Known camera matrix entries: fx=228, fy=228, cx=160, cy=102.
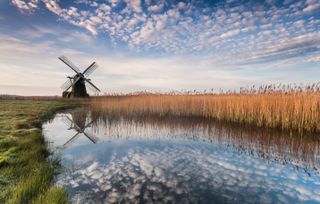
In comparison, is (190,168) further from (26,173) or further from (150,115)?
(150,115)

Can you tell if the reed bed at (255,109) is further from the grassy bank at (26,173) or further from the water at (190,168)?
the grassy bank at (26,173)

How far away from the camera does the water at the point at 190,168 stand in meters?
3.87

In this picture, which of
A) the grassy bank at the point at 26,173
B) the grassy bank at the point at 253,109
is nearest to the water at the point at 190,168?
the grassy bank at the point at 26,173

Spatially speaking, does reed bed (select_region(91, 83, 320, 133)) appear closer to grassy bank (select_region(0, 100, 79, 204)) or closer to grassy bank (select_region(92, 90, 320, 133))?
grassy bank (select_region(92, 90, 320, 133))

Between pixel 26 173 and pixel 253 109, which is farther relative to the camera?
pixel 253 109

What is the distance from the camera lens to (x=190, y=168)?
17.0 ft

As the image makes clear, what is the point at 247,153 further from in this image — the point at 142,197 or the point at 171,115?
the point at 171,115

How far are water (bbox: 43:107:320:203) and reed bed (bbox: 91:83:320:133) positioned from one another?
48.3 inches

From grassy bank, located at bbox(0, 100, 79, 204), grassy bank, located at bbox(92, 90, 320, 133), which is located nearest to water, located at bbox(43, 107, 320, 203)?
grassy bank, located at bbox(0, 100, 79, 204)

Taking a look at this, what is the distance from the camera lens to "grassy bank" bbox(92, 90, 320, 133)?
884 centimetres

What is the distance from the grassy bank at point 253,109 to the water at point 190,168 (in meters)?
1.23

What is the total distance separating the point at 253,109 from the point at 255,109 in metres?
0.11

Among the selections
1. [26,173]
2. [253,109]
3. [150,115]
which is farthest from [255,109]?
[26,173]

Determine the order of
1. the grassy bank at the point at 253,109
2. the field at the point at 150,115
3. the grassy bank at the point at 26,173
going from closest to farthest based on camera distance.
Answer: the grassy bank at the point at 26,173 < the field at the point at 150,115 < the grassy bank at the point at 253,109
